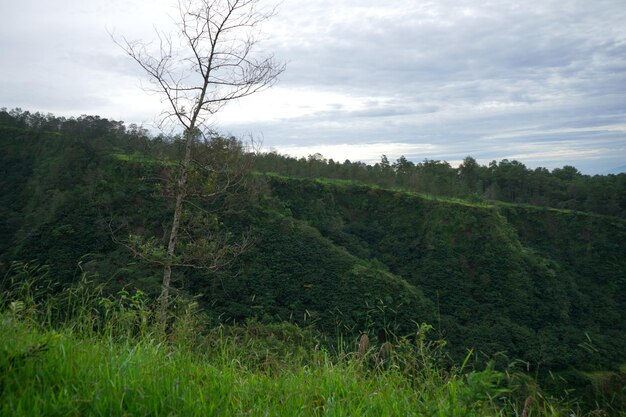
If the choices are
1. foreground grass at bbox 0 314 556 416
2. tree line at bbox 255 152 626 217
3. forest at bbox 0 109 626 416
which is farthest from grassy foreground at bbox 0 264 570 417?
tree line at bbox 255 152 626 217

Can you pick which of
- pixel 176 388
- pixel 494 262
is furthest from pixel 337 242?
pixel 176 388

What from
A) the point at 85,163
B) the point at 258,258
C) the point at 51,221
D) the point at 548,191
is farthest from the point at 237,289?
the point at 548,191

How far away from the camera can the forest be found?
16.0 m

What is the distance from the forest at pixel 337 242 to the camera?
16.0 meters

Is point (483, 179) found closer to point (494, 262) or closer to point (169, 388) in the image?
point (494, 262)

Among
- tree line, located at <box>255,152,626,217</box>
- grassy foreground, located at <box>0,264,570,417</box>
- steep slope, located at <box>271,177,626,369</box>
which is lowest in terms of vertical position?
steep slope, located at <box>271,177,626,369</box>

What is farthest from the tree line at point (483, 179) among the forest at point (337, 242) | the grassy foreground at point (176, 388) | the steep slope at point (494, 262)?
the grassy foreground at point (176, 388)

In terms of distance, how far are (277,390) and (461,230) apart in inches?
1105

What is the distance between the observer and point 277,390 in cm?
206

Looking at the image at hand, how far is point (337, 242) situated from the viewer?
28078mm

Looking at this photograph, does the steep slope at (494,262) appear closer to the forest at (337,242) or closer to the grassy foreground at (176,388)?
the forest at (337,242)

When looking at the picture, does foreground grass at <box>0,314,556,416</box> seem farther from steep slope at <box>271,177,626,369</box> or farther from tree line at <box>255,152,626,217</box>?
tree line at <box>255,152,626,217</box>

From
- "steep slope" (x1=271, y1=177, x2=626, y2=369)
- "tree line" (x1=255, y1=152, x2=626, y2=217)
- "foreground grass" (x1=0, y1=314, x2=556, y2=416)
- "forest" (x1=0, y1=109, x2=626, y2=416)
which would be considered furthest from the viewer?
"tree line" (x1=255, y1=152, x2=626, y2=217)

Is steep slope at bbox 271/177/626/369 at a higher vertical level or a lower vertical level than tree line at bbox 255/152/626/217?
lower
